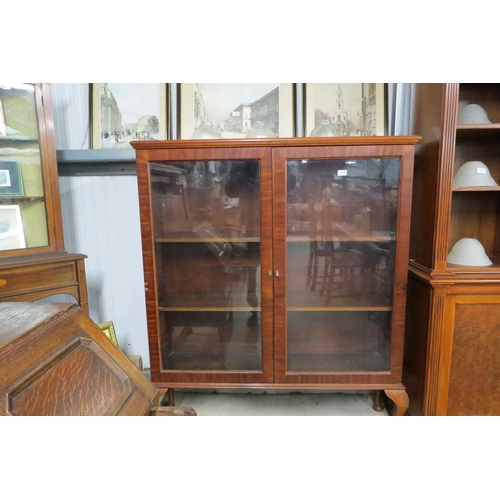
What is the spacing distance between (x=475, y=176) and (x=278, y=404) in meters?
1.49

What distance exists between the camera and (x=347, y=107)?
1649 mm

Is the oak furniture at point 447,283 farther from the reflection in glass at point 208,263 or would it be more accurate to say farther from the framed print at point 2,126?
the framed print at point 2,126

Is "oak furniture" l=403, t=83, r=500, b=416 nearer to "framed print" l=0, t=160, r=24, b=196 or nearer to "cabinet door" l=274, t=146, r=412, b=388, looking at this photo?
"cabinet door" l=274, t=146, r=412, b=388

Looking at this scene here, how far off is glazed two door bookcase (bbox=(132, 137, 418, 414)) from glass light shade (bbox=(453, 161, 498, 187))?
284 mm

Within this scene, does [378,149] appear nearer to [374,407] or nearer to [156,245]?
[156,245]

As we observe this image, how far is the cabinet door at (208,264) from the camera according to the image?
54.6 inches

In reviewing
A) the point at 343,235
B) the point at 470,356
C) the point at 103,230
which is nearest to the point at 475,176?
the point at 343,235

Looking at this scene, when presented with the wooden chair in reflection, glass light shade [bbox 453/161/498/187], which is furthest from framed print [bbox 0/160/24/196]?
glass light shade [bbox 453/161/498/187]

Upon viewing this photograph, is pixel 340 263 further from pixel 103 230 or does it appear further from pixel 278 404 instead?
pixel 103 230

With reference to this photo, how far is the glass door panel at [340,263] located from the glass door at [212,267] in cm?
15

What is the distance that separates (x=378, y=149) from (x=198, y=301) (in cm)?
107

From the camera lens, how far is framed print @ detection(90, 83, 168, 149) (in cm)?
169

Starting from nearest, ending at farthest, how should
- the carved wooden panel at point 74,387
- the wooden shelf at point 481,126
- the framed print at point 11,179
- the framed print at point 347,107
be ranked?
the carved wooden panel at point 74,387, the wooden shelf at point 481,126, the framed print at point 11,179, the framed print at point 347,107

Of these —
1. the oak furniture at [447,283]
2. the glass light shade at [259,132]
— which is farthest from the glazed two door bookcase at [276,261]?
the glass light shade at [259,132]
